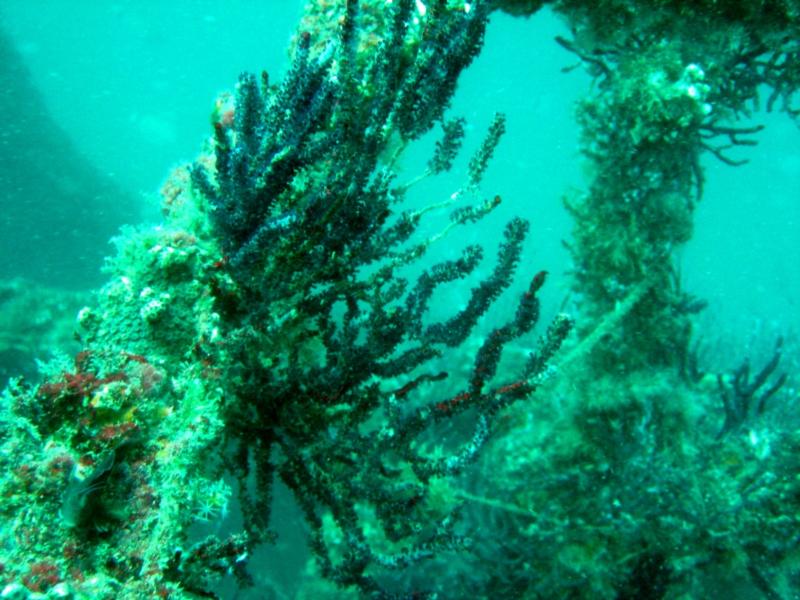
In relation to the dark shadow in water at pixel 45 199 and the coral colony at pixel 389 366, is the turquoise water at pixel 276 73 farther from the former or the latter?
the coral colony at pixel 389 366

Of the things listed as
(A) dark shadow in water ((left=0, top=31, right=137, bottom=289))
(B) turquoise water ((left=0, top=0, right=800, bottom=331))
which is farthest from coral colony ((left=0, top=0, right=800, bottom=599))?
(B) turquoise water ((left=0, top=0, right=800, bottom=331))

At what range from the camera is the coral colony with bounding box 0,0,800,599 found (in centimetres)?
213

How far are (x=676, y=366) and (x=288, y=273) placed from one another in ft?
17.5

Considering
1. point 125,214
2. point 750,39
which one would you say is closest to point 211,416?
point 750,39

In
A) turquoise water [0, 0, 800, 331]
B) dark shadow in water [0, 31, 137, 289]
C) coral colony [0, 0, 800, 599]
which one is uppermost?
turquoise water [0, 0, 800, 331]

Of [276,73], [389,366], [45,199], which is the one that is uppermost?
[276,73]

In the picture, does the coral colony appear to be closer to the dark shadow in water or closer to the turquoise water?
the dark shadow in water

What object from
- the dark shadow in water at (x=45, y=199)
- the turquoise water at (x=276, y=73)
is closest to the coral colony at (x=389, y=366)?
the dark shadow in water at (x=45, y=199)

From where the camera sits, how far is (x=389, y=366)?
2910 mm

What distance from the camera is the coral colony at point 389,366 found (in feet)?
7.00

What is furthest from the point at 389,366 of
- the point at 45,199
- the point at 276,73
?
the point at 276,73

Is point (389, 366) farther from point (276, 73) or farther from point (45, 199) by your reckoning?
point (276, 73)

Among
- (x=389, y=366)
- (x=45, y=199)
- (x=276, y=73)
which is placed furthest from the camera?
(x=276, y=73)

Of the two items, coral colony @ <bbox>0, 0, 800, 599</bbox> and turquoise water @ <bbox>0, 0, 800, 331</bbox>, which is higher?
turquoise water @ <bbox>0, 0, 800, 331</bbox>
